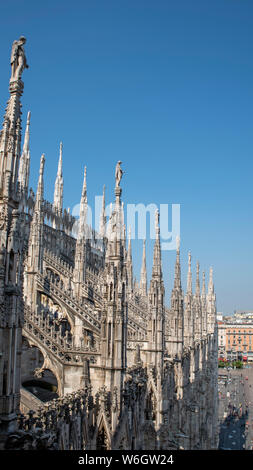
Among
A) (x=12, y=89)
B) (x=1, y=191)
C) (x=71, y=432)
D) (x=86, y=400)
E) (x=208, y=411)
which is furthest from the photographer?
(x=208, y=411)

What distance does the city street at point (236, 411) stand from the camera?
2130 inches

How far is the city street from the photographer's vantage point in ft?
177

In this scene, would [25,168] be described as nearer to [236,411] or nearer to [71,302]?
[71,302]

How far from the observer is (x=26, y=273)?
1029 inches

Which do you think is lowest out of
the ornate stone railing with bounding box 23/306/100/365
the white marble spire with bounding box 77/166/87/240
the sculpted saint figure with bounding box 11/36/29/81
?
the ornate stone railing with bounding box 23/306/100/365

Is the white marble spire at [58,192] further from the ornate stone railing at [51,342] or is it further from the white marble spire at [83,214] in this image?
the ornate stone railing at [51,342]

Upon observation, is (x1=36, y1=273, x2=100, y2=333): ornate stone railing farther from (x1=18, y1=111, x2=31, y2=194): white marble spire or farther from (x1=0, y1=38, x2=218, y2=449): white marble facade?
(x1=18, y1=111, x2=31, y2=194): white marble spire

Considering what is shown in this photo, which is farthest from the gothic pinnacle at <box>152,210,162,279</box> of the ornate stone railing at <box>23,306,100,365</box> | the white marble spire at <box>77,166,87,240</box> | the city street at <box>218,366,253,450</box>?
the city street at <box>218,366,253,450</box>

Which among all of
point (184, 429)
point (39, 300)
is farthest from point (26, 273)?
point (184, 429)

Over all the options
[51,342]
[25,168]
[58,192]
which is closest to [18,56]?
[51,342]

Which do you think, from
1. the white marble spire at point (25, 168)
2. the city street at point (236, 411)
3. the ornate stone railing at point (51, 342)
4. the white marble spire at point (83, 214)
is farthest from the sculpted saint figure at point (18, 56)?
the city street at point (236, 411)

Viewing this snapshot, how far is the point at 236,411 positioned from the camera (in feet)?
223

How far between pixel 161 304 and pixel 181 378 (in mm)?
6647
